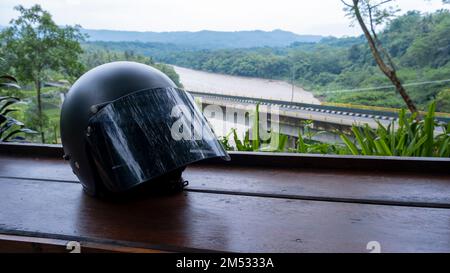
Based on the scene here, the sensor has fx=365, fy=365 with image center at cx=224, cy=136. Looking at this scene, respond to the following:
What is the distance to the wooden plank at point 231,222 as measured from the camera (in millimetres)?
605

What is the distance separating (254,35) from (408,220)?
2.57 metres

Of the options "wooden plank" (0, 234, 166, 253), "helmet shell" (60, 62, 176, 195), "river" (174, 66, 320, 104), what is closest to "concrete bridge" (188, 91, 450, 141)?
"river" (174, 66, 320, 104)

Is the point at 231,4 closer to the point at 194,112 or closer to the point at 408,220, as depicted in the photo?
the point at 194,112

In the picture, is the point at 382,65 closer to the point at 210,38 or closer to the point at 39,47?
the point at 210,38

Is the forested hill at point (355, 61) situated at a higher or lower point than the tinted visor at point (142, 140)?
higher

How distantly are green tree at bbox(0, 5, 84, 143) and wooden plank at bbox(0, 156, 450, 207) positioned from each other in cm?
175

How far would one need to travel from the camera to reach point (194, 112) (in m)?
0.86

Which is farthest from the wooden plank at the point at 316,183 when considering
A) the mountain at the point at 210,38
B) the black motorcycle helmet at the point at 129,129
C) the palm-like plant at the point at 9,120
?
the mountain at the point at 210,38

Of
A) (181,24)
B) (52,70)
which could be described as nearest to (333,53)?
(181,24)

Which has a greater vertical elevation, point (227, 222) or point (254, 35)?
point (254, 35)

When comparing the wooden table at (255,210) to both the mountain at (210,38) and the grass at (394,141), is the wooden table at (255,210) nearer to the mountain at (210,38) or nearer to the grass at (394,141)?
the grass at (394,141)

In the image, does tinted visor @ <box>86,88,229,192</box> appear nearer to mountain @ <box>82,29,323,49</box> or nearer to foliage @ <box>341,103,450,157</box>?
foliage @ <box>341,103,450,157</box>

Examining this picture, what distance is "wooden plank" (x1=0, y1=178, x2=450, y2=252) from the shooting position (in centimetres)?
60
